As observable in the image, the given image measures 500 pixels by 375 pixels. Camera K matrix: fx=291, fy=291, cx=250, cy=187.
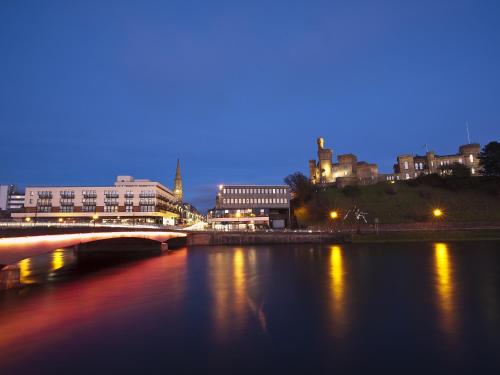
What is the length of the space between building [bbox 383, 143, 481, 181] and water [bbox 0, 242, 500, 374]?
10934cm

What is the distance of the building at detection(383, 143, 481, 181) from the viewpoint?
12331 cm

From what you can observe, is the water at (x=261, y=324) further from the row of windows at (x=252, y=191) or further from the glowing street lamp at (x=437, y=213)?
the row of windows at (x=252, y=191)

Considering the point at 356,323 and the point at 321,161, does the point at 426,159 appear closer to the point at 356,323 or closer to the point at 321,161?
the point at 321,161

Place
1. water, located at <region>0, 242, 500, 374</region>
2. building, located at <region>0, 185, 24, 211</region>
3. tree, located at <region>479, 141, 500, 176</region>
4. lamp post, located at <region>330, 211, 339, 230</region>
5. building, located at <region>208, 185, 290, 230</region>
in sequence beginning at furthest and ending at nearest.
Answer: building, located at <region>0, 185, 24, 211</region>
building, located at <region>208, 185, 290, 230</region>
tree, located at <region>479, 141, 500, 176</region>
lamp post, located at <region>330, 211, 339, 230</region>
water, located at <region>0, 242, 500, 374</region>

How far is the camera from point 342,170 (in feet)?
468

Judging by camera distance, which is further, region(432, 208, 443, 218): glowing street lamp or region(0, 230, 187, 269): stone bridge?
region(432, 208, 443, 218): glowing street lamp

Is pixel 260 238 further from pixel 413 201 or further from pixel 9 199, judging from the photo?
pixel 9 199

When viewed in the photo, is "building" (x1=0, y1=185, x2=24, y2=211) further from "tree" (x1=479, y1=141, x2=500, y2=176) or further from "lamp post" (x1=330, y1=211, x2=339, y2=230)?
"tree" (x1=479, y1=141, x2=500, y2=176)

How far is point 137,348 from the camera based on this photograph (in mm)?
14648

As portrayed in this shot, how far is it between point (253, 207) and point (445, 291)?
92183mm

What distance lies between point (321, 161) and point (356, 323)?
13643cm

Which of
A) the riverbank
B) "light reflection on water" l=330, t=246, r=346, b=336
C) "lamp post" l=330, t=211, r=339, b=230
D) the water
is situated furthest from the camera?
"lamp post" l=330, t=211, r=339, b=230

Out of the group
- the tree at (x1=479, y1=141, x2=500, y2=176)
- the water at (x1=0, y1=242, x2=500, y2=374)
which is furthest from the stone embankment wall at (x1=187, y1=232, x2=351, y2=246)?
the tree at (x1=479, y1=141, x2=500, y2=176)

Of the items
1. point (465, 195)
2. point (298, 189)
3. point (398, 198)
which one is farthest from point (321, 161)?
point (465, 195)
